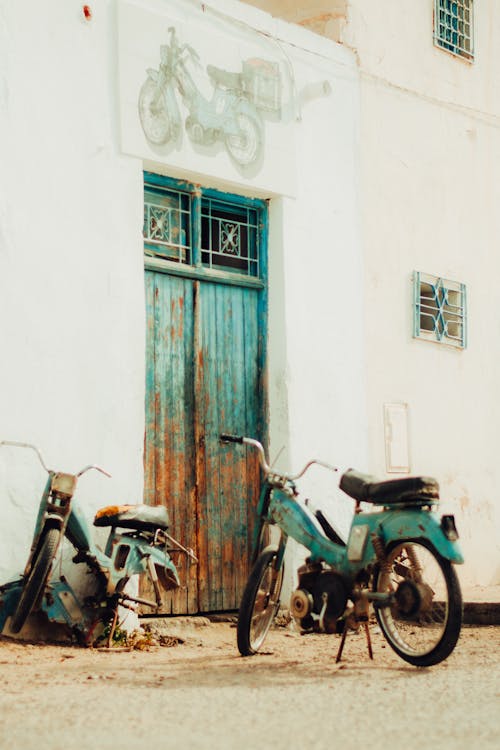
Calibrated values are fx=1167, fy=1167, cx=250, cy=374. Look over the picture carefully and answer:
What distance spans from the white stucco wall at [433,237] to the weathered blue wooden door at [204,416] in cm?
137

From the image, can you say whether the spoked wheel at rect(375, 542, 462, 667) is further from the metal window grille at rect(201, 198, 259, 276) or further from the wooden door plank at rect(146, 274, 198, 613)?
the metal window grille at rect(201, 198, 259, 276)

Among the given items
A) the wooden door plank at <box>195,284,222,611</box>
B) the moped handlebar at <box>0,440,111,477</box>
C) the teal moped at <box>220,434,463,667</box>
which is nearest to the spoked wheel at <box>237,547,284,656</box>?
the teal moped at <box>220,434,463,667</box>

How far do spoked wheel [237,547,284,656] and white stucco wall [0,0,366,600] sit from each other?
133cm

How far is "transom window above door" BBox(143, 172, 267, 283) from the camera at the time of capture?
333 inches

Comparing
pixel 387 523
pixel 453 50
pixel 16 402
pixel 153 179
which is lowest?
pixel 387 523

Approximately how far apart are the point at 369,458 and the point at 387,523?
326cm

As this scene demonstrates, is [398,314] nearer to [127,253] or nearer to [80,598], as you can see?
[127,253]

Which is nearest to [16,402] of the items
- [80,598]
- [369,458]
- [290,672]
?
[80,598]

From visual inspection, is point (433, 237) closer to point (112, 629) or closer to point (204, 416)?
point (204, 416)

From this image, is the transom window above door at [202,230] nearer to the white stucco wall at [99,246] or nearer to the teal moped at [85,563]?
the white stucco wall at [99,246]

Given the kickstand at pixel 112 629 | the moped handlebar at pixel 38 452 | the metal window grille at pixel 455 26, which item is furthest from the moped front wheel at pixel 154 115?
the metal window grille at pixel 455 26

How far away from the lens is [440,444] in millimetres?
10492

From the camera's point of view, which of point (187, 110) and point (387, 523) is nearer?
point (387, 523)

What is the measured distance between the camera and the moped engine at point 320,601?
6.50 m
